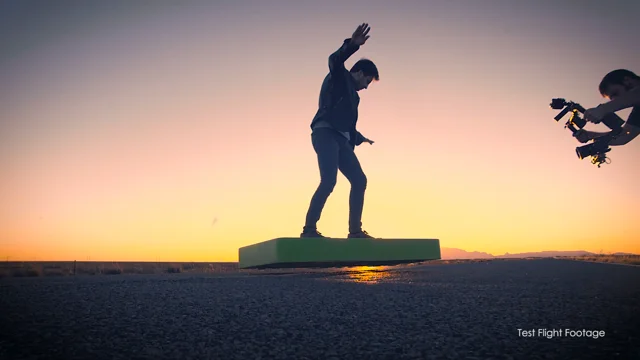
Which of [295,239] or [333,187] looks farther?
[333,187]

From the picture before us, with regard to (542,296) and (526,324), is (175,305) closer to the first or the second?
(526,324)

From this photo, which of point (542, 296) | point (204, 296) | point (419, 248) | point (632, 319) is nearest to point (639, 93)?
point (419, 248)

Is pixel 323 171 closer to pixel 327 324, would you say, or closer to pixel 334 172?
pixel 334 172

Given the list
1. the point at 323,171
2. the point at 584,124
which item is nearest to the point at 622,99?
the point at 584,124

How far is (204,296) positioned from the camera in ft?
8.06

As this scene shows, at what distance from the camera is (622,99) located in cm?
501

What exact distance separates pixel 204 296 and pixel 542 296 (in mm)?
1878

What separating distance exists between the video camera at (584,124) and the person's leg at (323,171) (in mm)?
3262

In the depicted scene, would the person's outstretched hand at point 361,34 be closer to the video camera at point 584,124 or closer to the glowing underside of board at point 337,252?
the glowing underside of board at point 337,252

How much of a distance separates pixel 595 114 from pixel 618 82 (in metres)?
0.53

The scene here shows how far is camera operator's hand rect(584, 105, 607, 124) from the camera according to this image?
201 inches

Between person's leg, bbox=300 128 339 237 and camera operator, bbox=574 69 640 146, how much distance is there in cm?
324

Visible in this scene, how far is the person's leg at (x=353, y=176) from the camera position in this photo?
548 centimetres

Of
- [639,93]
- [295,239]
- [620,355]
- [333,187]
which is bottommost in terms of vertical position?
[620,355]
